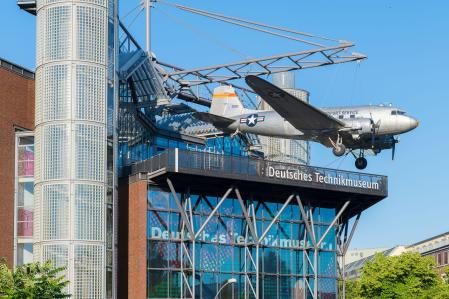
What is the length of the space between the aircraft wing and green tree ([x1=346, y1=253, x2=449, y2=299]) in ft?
68.1

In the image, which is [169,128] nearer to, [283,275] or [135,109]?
[135,109]

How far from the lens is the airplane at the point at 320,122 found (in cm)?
8056

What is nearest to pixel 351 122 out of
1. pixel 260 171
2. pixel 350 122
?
pixel 350 122

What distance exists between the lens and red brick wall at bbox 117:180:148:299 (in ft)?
235

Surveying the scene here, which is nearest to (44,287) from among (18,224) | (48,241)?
(48,241)

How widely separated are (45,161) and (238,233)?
15.1 meters

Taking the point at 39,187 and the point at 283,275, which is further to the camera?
the point at 283,275

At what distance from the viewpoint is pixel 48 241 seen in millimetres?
67812

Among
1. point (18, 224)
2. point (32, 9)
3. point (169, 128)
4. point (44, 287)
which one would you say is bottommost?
point (44, 287)

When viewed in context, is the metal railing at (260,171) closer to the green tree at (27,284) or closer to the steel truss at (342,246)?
the steel truss at (342,246)

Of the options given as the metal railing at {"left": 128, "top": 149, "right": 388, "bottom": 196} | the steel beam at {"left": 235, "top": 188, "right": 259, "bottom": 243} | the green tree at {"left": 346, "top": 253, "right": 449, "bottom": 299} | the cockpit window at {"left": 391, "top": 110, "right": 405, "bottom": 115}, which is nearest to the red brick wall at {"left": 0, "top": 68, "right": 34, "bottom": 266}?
the metal railing at {"left": 128, "top": 149, "right": 388, "bottom": 196}

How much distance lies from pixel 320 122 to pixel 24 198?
74.7ft

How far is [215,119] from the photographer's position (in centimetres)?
8406

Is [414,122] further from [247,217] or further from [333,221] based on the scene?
[247,217]
